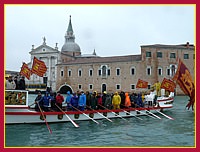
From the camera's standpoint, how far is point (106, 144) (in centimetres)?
888

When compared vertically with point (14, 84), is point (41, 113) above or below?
below

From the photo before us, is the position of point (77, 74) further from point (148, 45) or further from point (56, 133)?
point (56, 133)

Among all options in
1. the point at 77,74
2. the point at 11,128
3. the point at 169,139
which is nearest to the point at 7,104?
the point at 11,128

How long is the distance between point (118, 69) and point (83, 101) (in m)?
32.1

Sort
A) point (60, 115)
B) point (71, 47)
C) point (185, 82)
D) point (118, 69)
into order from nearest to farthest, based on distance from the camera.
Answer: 1. point (185, 82)
2. point (60, 115)
3. point (118, 69)
4. point (71, 47)

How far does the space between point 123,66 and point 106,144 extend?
35963 mm

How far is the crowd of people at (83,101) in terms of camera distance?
1218cm

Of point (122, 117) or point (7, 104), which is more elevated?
point (7, 104)

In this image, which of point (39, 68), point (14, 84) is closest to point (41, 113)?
point (14, 84)

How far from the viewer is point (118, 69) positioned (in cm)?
4497

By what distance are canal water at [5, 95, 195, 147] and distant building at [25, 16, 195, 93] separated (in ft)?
101

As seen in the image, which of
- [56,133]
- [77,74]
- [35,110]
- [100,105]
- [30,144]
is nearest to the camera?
[30,144]

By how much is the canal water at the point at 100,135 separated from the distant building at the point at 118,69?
1211 inches

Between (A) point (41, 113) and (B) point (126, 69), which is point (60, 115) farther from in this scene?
(B) point (126, 69)
